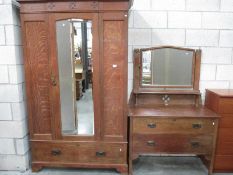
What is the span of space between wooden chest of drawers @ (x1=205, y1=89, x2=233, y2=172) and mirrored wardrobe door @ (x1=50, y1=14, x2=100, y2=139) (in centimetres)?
130

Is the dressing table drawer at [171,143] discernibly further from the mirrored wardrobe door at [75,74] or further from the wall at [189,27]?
the wall at [189,27]

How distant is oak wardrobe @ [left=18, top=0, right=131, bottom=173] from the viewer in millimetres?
2153

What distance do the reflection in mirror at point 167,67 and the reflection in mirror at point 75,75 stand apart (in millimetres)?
760

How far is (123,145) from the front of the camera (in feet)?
7.77

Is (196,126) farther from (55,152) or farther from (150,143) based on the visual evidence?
(55,152)

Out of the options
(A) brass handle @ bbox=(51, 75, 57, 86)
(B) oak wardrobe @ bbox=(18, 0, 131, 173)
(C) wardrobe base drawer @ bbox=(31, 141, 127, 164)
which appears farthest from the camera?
(C) wardrobe base drawer @ bbox=(31, 141, 127, 164)

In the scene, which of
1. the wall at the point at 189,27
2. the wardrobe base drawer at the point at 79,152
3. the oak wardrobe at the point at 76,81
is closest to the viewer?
the oak wardrobe at the point at 76,81

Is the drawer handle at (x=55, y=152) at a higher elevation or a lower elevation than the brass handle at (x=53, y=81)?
lower

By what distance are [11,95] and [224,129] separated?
235 cm

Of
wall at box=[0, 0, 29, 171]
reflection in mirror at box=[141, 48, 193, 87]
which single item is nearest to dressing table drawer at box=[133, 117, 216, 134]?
reflection in mirror at box=[141, 48, 193, 87]

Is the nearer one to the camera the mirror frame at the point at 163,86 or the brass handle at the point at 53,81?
the brass handle at the point at 53,81

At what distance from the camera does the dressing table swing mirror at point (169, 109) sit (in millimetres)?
2305

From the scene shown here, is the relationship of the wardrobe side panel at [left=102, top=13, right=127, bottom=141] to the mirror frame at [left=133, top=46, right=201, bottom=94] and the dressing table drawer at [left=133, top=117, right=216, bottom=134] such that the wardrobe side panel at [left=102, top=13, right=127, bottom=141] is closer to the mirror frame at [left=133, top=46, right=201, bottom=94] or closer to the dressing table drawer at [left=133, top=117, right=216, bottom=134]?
the dressing table drawer at [left=133, top=117, right=216, bottom=134]

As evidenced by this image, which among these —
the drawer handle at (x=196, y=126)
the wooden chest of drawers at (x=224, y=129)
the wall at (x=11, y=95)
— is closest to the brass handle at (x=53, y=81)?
the wall at (x=11, y=95)
